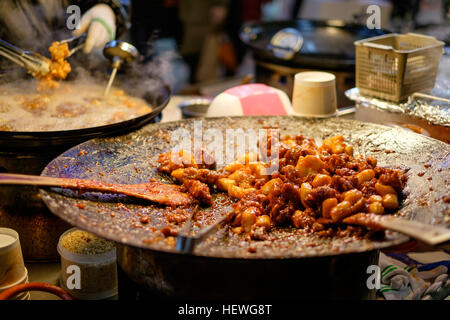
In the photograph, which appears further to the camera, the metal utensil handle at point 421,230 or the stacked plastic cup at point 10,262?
the stacked plastic cup at point 10,262

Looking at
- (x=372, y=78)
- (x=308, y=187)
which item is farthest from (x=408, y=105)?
(x=308, y=187)

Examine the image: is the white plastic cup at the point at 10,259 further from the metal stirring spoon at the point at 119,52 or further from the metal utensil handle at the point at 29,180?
the metal stirring spoon at the point at 119,52

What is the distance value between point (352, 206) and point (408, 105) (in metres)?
1.22

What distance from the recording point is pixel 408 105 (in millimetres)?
2771

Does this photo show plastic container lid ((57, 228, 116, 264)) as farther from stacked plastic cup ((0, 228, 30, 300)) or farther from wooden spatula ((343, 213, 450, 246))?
wooden spatula ((343, 213, 450, 246))

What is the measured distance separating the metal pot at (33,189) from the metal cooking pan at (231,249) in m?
0.17

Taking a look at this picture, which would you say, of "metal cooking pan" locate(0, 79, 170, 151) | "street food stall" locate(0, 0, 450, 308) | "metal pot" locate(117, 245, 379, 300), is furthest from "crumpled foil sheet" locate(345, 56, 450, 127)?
"metal cooking pan" locate(0, 79, 170, 151)

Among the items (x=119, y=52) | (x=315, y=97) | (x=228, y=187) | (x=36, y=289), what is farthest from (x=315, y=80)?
(x=36, y=289)

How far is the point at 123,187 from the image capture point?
6.69 feet

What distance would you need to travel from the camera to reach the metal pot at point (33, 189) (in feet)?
7.80

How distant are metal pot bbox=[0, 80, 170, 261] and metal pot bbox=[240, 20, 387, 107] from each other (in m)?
1.91

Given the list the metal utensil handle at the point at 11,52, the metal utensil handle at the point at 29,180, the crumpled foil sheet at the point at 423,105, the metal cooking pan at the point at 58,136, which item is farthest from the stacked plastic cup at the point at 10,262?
the crumpled foil sheet at the point at 423,105

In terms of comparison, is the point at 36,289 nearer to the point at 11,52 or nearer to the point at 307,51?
the point at 11,52

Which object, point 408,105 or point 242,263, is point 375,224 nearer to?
point 242,263
